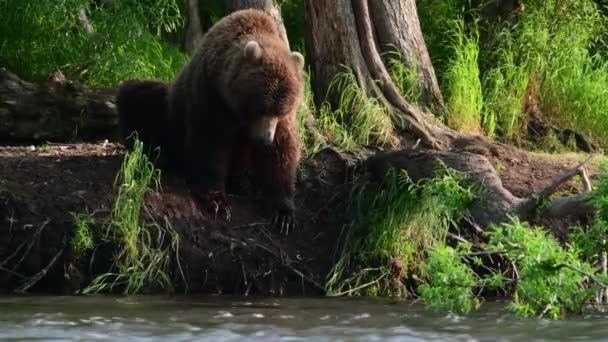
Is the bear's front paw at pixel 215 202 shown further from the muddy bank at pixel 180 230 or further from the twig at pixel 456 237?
the twig at pixel 456 237

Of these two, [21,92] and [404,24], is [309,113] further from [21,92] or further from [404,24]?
[21,92]

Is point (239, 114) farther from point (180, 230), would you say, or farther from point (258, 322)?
point (258, 322)

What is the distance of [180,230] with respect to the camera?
8.01m

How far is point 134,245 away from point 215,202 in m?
0.72

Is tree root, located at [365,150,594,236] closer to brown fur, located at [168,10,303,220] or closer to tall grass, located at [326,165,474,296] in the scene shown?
tall grass, located at [326,165,474,296]

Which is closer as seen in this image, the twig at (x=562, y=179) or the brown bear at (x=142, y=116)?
the twig at (x=562, y=179)

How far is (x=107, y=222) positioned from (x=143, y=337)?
1869mm

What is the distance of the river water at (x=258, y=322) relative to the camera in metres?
6.17

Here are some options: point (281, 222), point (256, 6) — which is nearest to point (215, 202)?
point (281, 222)

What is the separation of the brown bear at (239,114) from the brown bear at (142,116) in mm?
105

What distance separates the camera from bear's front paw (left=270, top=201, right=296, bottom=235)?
8289 millimetres

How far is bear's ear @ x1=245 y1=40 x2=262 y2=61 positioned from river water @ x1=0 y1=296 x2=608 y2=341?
153cm

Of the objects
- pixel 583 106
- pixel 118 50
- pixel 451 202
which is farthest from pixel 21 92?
pixel 583 106

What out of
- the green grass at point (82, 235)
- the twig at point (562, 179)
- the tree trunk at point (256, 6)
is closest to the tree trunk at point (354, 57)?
the tree trunk at point (256, 6)
